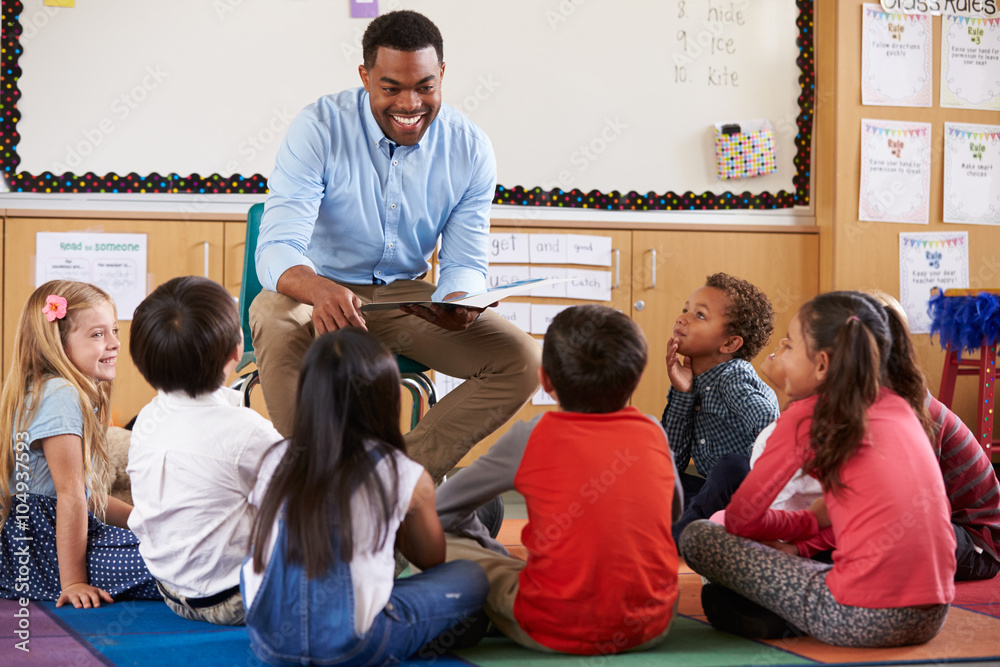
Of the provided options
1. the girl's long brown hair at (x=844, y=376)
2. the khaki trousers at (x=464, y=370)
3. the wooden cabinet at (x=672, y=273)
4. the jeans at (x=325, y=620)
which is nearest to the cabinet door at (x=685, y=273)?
the wooden cabinet at (x=672, y=273)

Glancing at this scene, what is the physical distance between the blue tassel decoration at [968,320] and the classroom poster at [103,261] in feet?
8.61

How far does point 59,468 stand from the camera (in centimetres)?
147

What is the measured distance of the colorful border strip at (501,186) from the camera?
9.59ft

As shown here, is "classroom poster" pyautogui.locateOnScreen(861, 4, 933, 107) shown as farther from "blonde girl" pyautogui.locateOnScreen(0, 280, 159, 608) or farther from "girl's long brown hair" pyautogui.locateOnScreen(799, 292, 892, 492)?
"blonde girl" pyautogui.locateOnScreen(0, 280, 159, 608)

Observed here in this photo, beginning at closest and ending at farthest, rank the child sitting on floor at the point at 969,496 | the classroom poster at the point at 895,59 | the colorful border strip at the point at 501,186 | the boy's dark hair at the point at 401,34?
the child sitting on floor at the point at 969,496 < the boy's dark hair at the point at 401,34 < the colorful border strip at the point at 501,186 < the classroom poster at the point at 895,59

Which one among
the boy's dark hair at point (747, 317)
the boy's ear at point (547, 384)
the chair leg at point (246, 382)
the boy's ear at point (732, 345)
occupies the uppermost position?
the boy's dark hair at point (747, 317)

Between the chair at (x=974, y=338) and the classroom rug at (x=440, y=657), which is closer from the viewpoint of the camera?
the classroom rug at (x=440, y=657)

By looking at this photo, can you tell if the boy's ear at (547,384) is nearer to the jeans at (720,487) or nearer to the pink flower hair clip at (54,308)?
the jeans at (720,487)

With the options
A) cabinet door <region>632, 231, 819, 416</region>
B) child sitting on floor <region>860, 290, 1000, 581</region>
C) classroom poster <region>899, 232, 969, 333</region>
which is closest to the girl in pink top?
child sitting on floor <region>860, 290, 1000, 581</region>

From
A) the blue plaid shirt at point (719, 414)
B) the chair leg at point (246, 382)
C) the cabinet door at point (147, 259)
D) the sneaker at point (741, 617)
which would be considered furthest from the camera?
the cabinet door at point (147, 259)

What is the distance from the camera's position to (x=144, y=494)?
132 centimetres

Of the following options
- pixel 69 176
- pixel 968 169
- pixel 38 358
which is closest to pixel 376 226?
pixel 38 358

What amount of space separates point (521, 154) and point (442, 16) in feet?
1.83

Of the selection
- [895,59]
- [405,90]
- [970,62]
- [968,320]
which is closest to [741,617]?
[405,90]
